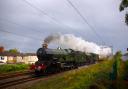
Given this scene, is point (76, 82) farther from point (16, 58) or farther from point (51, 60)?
point (16, 58)

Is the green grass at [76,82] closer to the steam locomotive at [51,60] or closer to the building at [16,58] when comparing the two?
the steam locomotive at [51,60]

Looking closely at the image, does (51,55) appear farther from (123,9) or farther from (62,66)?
(123,9)

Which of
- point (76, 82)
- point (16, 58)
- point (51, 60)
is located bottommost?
point (76, 82)

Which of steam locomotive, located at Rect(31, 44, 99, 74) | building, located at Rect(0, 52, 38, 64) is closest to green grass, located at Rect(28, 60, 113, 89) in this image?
steam locomotive, located at Rect(31, 44, 99, 74)

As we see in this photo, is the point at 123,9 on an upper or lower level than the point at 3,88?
upper

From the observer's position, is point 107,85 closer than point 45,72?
Yes

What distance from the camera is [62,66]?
34406 millimetres

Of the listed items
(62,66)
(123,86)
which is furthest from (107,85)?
(62,66)

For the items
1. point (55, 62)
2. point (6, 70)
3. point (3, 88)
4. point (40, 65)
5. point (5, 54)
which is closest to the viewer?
point (3, 88)

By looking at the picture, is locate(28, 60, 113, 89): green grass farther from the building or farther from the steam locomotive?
the building

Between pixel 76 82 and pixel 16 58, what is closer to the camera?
pixel 76 82

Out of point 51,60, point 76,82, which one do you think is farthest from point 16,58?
point 76,82

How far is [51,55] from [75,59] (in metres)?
11.3

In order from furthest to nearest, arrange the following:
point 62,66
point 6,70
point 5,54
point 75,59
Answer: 1. point 5,54
2. point 75,59
3. point 6,70
4. point 62,66
